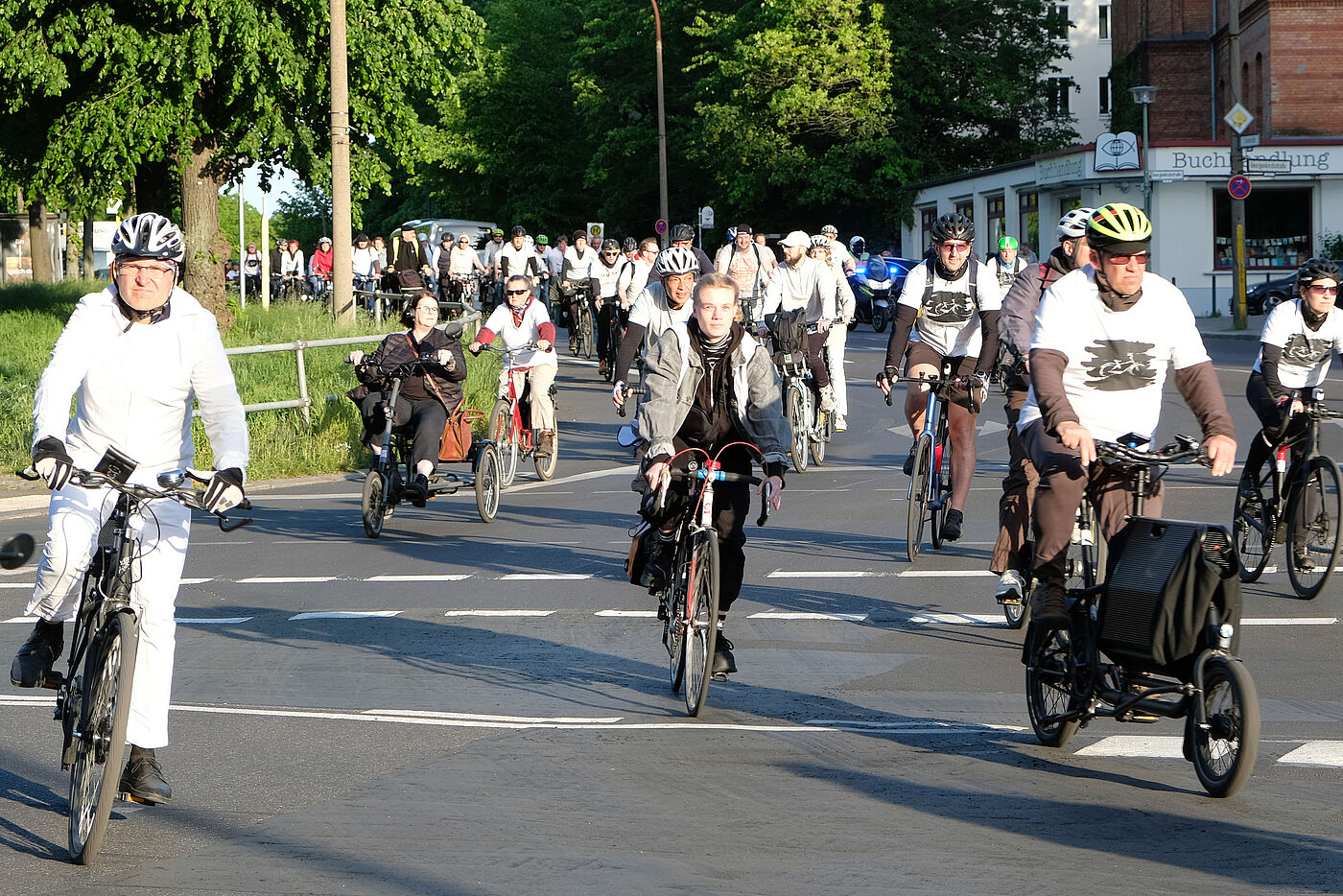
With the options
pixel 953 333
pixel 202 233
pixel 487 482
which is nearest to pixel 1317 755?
pixel 953 333

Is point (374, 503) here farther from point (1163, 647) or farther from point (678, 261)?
point (1163, 647)

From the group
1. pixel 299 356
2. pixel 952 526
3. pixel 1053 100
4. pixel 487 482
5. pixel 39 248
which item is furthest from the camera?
pixel 1053 100

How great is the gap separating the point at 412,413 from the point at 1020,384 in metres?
5.25

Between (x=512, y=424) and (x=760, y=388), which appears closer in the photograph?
(x=760, y=388)

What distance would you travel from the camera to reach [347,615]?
1004 cm

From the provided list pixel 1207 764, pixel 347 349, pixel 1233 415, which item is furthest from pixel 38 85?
pixel 1207 764

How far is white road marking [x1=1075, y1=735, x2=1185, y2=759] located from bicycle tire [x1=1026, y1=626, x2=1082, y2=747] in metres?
0.15

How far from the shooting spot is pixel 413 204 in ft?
274

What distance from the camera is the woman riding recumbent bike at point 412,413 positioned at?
1317 centimetres

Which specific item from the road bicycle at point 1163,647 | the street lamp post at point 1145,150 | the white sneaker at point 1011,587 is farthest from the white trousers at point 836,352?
the street lamp post at point 1145,150

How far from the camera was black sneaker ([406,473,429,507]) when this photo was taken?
1316 centimetres

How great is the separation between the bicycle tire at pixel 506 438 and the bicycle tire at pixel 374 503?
1.95 m

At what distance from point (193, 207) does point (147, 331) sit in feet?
79.0

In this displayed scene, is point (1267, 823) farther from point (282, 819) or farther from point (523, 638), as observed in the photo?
point (523, 638)
